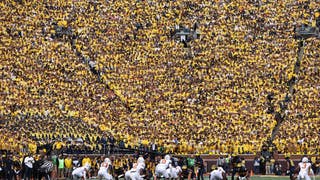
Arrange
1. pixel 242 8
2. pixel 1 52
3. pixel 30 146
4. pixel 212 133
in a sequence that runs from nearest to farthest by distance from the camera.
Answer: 1. pixel 30 146
2. pixel 212 133
3. pixel 1 52
4. pixel 242 8

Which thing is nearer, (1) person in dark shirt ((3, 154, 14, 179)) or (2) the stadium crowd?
(1) person in dark shirt ((3, 154, 14, 179))

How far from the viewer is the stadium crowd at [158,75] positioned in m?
50.2

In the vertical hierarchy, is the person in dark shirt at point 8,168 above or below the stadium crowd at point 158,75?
below

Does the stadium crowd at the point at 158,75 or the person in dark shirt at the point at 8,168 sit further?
the stadium crowd at the point at 158,75

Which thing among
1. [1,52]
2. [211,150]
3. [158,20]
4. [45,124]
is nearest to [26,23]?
[1,52]

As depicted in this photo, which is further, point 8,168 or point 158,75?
point 158,75

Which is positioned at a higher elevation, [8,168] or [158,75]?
[158,75]

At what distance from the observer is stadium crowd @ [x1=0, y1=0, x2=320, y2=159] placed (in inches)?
1977

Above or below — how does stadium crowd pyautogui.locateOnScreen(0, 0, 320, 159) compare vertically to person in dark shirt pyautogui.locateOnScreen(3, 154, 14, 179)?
above

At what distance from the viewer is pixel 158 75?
55.7 metres

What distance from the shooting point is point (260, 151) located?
160 feet

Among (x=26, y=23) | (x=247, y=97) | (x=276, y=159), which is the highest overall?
(x=26, y=23)

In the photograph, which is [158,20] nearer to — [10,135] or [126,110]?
[126,110]

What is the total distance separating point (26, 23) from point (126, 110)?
9.54m
